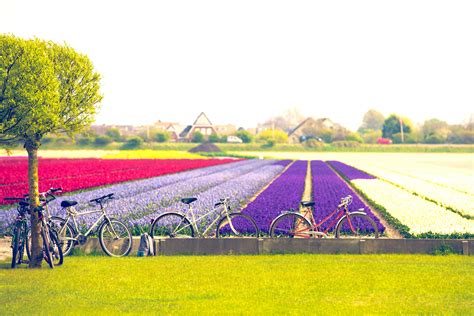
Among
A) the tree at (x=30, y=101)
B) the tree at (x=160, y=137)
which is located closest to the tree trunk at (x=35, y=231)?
the tree at (x=30, y=101)

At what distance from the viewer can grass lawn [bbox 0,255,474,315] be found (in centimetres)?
820

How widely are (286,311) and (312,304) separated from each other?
525 millimetres

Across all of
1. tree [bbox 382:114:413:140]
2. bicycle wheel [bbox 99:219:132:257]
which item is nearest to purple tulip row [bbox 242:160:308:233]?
bicycle wheel [bbox 99:219:132:257]

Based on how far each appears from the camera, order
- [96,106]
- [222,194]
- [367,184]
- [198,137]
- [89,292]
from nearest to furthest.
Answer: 1. [89,292]
2. [96,106]
3. [222,194]
4. [367,184]
5. [198,137]

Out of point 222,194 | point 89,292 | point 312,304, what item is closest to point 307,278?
point 312,304

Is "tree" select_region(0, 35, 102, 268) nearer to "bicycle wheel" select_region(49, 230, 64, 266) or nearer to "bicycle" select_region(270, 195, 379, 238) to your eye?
"bicycle wheel" select_region(49, 230, 64, 266)

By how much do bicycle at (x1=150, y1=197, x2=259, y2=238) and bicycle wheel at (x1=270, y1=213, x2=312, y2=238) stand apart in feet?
1.43

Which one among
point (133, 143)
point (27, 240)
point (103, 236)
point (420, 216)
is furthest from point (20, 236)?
→ point (133, 143)

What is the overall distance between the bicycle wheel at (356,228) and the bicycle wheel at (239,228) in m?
1.81

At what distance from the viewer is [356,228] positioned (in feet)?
45.4

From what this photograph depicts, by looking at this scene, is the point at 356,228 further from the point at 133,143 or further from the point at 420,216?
the point at 133,143

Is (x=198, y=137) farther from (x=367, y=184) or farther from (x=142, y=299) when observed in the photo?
(x=142, y=299)

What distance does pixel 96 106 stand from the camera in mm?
14516

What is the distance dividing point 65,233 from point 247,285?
4.92 metres
